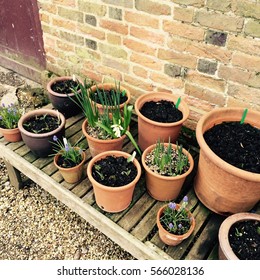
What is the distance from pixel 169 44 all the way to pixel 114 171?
37.9 inches

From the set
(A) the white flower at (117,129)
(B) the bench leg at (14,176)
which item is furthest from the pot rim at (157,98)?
(B) the bench leg at (14,176)

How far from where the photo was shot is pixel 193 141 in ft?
7.95

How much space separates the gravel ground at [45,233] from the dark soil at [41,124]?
1.99ft

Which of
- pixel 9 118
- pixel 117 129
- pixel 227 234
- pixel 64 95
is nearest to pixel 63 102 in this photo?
pixel 64 95

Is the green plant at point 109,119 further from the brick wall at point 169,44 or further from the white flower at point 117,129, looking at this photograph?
the brick wall at point 169,44

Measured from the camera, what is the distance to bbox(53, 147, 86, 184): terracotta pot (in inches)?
79.4

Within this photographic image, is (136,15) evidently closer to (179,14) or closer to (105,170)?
(179,14)

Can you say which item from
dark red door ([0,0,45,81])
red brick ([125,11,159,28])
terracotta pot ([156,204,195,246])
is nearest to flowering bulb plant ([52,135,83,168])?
terracotta pot ([156,204,195,246])

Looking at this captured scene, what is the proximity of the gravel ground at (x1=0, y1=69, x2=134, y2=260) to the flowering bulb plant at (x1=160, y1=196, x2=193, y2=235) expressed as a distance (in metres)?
0.56

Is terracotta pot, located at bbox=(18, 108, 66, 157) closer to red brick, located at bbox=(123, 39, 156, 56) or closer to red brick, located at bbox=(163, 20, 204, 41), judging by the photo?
red brick, located at bbox=(123, 39, 156, 56)

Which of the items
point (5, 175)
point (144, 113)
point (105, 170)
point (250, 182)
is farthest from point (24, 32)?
point (250, 182)

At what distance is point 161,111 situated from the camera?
2156mm

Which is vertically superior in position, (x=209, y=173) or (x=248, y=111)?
(x=248, y=111)
